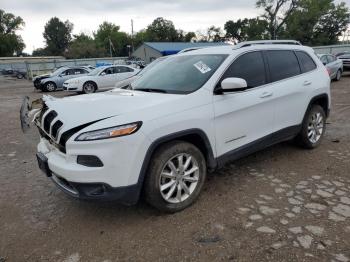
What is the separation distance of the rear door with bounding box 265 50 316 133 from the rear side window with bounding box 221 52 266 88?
0.62ft

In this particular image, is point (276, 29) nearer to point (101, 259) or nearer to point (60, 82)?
point (60, 82)

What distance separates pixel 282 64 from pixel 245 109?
3.99 ft

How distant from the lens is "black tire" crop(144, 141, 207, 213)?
319cm

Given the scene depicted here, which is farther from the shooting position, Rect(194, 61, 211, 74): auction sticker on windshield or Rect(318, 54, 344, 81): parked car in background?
Rect(318, 54, 344, 81): parked car in background

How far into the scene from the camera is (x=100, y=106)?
10.8 ft

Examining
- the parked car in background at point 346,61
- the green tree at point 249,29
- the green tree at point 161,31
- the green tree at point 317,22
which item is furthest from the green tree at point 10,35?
the parked car in background at point 346,61

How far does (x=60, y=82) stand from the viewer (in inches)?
850

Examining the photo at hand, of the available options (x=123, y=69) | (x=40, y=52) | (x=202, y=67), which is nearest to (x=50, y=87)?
(x=123, y=69)

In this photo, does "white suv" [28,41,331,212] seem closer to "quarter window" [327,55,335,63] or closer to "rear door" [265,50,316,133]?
"rear door" [265,50,316,133]

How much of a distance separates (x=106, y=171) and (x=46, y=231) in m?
1.03

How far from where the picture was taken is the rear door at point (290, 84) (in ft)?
14.7

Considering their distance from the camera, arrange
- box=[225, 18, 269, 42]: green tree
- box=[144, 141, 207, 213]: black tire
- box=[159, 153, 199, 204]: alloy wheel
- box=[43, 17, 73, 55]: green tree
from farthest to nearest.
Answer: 1. box=[43, 17, 73, 55]: green tree
2. box=[225, 18, 269, 42]: green tree
3. box=[159, 153, 199, 204]: alloy wheel
4. box=[144, 141, 207, 213]: black tire

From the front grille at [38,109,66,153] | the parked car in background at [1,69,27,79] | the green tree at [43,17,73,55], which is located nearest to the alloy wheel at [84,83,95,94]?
the front grille at [38,109,66,153]

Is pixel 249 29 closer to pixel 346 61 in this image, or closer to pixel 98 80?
pixel 346 61
